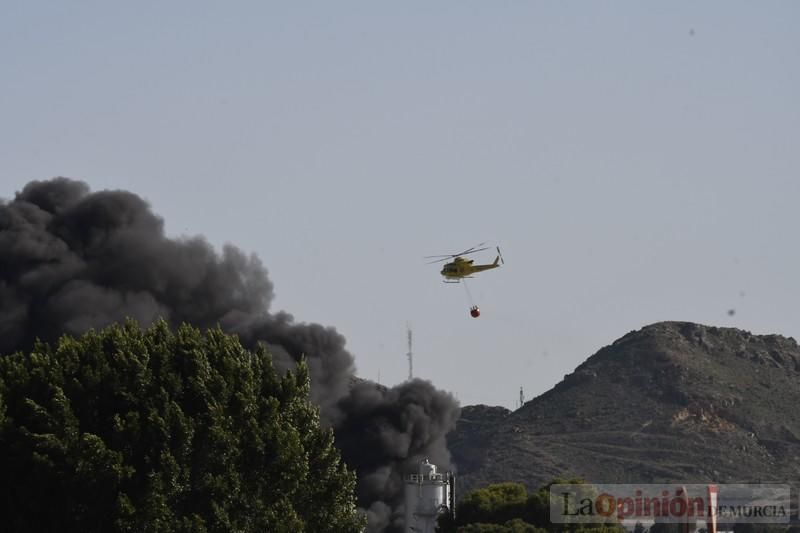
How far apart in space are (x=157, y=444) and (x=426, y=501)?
5969 centimetres

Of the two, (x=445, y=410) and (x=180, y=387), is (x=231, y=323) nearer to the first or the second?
(x=445, y=410)

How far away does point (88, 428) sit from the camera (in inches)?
2219

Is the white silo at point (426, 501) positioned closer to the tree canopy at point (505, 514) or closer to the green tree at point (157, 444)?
the tree canopy at point (505, 514)

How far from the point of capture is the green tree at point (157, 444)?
181 feet

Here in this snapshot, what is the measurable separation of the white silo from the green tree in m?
52.7

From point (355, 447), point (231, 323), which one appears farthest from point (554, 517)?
point (231, 323)

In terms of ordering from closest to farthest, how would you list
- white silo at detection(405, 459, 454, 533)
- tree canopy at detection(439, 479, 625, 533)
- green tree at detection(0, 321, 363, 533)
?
green tree at detection(0, 321, 363, 533)
tree canopy at detection(439, 479, 625, 533)
white silo at detection(405, 459, 454, 533)

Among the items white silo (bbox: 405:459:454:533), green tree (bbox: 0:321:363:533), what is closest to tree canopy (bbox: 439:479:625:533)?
white silo (bbox: 405:459:454:533)

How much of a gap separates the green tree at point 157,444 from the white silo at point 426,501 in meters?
52.7

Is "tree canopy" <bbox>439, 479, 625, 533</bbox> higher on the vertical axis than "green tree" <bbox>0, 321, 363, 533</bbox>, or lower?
lower

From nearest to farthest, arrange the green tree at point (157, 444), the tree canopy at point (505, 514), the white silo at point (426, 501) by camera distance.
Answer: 1. the green tree at point (157, 444)
2. the tree canopy at point (505, 514)
3. the white silo at point (426, 501)

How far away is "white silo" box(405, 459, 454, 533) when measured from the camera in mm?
113000

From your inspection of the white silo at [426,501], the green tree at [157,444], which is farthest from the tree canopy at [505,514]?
the green tree at [157,444]

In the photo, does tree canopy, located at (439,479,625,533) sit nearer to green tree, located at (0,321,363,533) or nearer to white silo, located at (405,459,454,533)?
white silo, located at (405,459,454,533)
